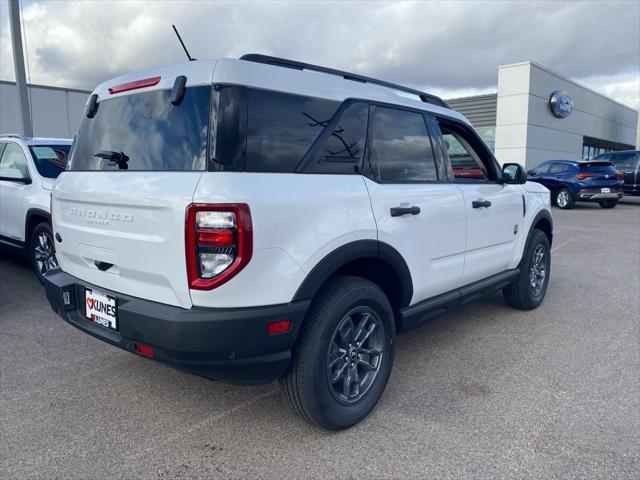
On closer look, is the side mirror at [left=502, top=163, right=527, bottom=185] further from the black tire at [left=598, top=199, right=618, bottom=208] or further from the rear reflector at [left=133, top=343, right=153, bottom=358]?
the black tire at [left=598, top=199, right=618, bottom=208]

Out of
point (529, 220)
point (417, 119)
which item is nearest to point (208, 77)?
point (417, 119)

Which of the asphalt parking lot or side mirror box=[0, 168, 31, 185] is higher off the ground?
side mirror box=[0, 168, 31, 185]

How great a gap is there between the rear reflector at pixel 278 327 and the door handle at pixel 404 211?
0.99 meters

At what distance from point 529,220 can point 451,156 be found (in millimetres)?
1449

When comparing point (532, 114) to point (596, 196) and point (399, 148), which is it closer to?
point (596, 196)

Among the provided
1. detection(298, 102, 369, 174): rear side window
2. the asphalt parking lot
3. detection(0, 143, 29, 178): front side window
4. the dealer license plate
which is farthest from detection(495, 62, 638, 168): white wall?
the dealer license plate

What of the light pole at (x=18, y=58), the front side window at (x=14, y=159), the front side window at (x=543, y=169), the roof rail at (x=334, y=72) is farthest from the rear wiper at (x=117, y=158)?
the front side window at (x=543, y=169)

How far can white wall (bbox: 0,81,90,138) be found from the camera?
58.3 ft

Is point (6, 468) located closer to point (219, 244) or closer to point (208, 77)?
point (219, 244)

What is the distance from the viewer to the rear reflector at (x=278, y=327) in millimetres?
2363

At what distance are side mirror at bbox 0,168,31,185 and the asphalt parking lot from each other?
173cm

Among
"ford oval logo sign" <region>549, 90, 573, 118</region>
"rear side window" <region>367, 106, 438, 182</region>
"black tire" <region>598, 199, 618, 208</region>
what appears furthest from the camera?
"ford oval logo sign" <region>549, 90, 573, 118</region>

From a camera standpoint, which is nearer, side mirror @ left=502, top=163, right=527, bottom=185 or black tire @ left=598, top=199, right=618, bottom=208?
side mirror @ left=502, top=163, right=527, bottom=185

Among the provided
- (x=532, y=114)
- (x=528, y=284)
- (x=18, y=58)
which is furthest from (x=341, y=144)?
(x=532, y=114)
